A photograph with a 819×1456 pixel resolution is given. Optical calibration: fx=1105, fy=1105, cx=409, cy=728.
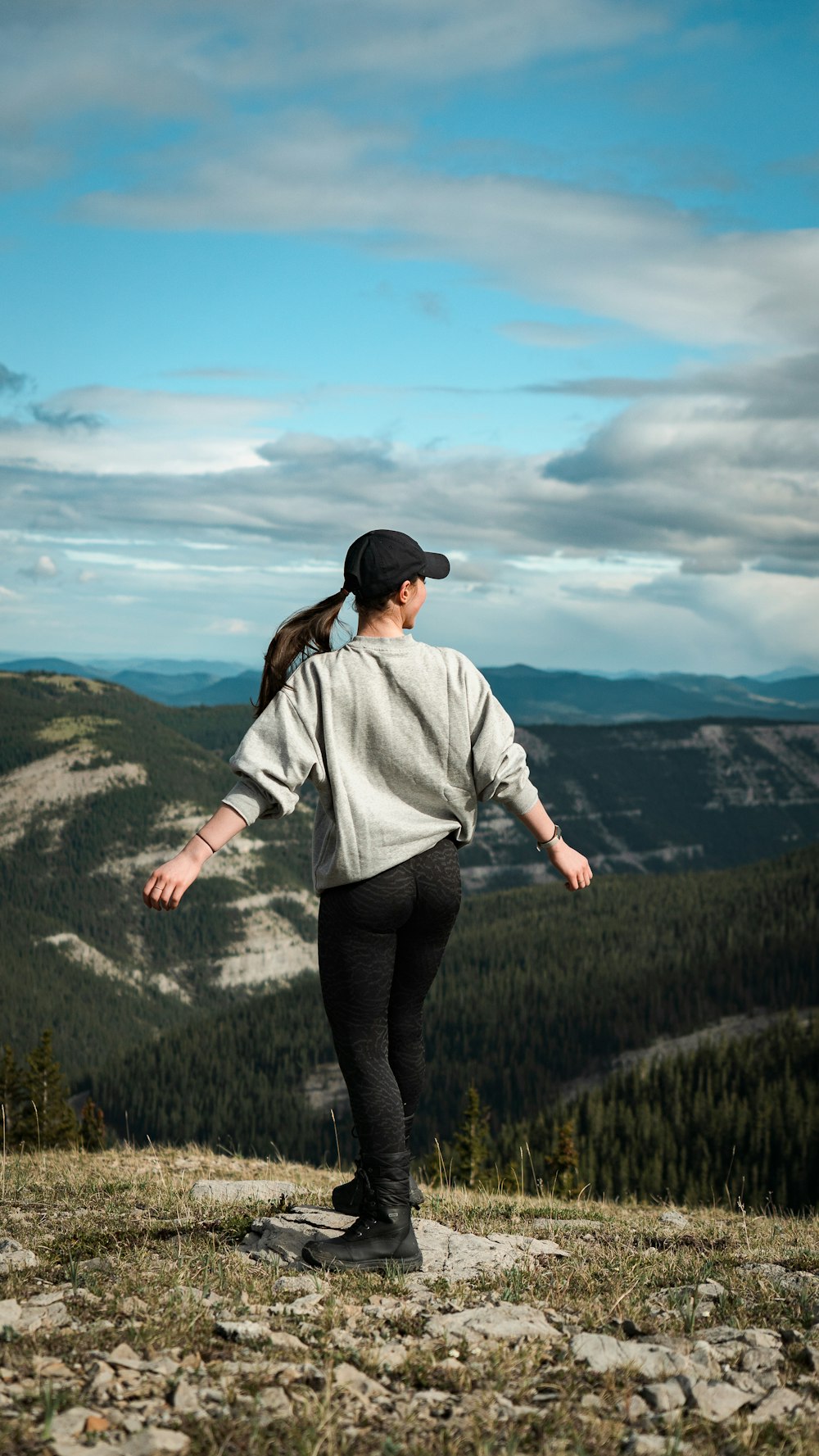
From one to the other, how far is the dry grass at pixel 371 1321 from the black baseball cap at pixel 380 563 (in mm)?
4018

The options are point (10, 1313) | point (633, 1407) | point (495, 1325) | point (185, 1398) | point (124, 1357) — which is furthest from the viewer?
point (495, 1325)

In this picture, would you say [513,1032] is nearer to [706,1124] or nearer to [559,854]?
[706,1124]

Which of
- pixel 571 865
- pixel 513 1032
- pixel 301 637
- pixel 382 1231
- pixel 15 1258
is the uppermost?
pixel 301 637

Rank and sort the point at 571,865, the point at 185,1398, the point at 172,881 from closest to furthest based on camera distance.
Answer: the point at 185,1398 < the point at 172,881 < the point at 571,865

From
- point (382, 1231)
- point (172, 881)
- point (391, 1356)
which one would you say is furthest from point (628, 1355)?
point (172, 881)

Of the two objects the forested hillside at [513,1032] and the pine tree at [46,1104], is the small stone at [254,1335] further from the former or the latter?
the forested hillside at [513,1032]

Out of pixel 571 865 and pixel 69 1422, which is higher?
pixel 571 865

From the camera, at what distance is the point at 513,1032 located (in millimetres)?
182125

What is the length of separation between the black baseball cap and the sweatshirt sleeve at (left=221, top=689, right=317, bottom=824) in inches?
33.0

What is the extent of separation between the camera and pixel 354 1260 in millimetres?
6574

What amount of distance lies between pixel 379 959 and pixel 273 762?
136 cm

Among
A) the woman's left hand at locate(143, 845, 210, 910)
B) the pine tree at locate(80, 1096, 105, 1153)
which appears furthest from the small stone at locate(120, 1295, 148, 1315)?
the pine tree at locate(80, 1096, 105, 1153)

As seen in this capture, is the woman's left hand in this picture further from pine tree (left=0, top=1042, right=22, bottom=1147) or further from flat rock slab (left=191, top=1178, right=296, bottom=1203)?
pine tree (left=0, top=1042, right=22, bottom=1147)

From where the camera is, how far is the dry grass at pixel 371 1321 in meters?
4.30
